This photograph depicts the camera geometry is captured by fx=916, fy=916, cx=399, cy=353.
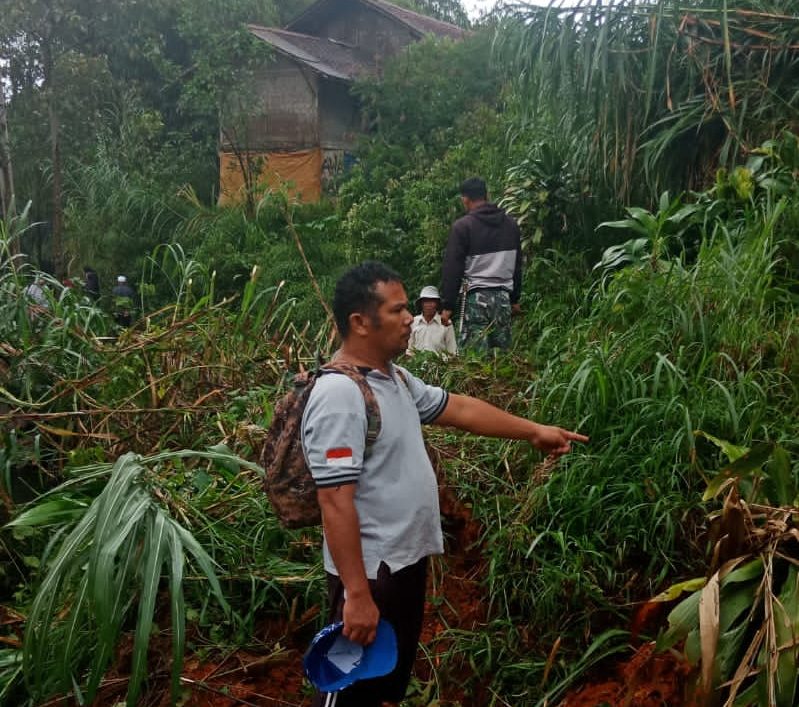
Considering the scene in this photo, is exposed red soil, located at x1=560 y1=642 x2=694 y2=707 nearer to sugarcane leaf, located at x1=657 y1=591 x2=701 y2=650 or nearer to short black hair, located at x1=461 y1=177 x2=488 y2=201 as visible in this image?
sugarcane leaf, located at x1=657 y1=591 x2=701 y2=650

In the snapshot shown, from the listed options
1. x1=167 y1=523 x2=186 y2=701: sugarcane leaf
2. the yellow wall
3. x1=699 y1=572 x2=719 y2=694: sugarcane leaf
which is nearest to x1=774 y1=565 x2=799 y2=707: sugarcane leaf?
x1=699 y1=572 x2=719 y2=694: sugarcane leaf

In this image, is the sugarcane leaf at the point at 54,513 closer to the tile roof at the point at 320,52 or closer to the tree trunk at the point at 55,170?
the tree trunk at the point at 55,170

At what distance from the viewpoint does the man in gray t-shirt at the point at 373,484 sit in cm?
218

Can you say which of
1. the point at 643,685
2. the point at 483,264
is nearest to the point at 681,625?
the point at 643,685

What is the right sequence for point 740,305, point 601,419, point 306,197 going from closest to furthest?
point 601,419 → point 740,305 → point 306,197

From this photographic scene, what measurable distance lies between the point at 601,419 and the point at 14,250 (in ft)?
14.5

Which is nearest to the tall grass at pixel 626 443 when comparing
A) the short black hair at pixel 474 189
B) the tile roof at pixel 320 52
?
the short black hair at pixel 474 189

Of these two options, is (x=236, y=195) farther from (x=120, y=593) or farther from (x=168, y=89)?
(x=120, y=593)

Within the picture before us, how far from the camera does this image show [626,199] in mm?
6777

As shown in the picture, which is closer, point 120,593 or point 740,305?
point 120,593

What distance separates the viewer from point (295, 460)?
2340mm

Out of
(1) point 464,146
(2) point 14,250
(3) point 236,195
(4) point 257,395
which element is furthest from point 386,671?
(3) point 236,195

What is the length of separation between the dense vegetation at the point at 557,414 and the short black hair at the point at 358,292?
92 centimetres

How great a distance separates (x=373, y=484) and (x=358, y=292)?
0.50 meters
